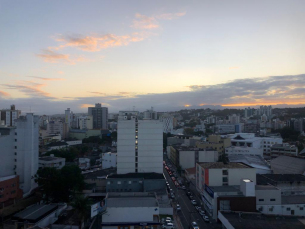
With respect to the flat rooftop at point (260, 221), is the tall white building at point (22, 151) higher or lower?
higher

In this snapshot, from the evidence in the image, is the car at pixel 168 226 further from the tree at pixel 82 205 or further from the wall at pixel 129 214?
the tree at pixel 82 205

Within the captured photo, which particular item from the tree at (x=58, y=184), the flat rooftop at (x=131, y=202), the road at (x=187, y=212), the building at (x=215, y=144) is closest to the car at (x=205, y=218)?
the road at (x=187, y=212)

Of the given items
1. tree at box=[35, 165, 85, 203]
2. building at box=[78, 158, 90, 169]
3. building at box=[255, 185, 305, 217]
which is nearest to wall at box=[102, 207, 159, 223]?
tree at box=[35, 165, 85, 203]

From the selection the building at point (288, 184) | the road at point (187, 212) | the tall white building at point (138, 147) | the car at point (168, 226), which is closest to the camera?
the car at point (168, 226)

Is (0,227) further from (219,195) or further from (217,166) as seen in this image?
(217,166)

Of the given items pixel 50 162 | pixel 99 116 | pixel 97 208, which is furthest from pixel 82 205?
pixel 99 116

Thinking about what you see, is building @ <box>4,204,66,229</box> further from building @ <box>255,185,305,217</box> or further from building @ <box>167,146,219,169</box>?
building @ <box>167,146,219,169</box>

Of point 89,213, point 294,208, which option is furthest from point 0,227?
point 294,208
